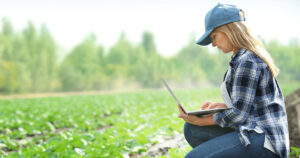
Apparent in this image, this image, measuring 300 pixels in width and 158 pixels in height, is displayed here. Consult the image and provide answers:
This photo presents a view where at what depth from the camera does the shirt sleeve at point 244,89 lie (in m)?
1.74

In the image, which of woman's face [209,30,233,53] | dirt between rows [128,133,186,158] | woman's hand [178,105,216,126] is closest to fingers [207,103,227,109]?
woman's hand [178,105,216,126]

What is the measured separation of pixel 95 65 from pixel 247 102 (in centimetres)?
4323

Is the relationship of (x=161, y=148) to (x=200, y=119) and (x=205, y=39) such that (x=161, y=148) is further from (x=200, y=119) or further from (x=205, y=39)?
(x=205, y=39)

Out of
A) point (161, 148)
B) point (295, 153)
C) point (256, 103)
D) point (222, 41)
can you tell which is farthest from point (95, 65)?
point (256, 103)

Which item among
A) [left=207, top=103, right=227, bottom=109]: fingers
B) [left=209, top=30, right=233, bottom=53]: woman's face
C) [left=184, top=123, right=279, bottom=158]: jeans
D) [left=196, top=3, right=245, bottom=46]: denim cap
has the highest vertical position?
[left=196, top=3, right=245, bottom=46]: denim cap

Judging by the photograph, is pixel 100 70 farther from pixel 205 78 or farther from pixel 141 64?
pixel 205 78

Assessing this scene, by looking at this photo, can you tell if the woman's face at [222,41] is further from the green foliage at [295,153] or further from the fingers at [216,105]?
the green foliage at [295,153]

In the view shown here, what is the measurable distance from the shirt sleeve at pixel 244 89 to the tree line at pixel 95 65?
2810cm

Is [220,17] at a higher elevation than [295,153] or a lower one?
higher

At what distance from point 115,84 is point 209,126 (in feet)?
142

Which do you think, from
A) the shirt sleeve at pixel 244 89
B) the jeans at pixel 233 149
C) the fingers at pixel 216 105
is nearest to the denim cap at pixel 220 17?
the shirt sleeve at pixel 244 89

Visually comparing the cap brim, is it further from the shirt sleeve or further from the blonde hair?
the shirt sleeve

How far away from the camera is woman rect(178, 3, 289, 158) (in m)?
1.73

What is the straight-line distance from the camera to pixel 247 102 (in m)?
1.74
